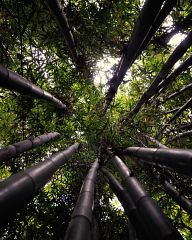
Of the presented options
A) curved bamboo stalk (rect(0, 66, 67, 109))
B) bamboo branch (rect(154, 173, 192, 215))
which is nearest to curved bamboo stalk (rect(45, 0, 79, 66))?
curved bamboo stalk (rect(0, 66, 67, 109))

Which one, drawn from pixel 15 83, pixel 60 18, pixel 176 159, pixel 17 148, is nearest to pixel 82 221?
pixel 176 159

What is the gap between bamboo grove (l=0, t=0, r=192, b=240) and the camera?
10.5ft

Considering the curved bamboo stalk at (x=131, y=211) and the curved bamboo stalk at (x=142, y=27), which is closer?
the curved bamboo stalk at (x=131, y=211)

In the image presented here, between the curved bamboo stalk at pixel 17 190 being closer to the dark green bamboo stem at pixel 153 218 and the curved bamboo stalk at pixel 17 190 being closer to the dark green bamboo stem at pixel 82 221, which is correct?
the dark green bamboo stem at pixel 82 221

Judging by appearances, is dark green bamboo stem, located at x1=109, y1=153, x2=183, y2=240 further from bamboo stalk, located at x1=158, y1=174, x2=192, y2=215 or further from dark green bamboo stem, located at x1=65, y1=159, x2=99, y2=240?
bamboo stalk, located at x1=158, y1=174, x2=192, y2=215

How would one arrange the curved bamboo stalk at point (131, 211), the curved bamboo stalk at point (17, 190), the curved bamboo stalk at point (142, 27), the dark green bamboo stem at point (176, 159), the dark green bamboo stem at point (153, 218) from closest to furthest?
the curved bamboo stalk at point (17, 190) < the dark green bamboo stem at point (153, 218) < the dark green bamboo stem at point (176, 159) < the curved bamboo stalk at point (131, 211) < the curved bamboo stalk at point (142, 27)

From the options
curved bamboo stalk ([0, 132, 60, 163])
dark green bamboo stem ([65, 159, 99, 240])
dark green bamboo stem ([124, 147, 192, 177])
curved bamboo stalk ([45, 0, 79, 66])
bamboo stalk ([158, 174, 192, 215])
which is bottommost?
dark green bamboo stem ([65, 159, 99, 240])

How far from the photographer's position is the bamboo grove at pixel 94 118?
126 inches

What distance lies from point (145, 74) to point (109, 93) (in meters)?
2.07

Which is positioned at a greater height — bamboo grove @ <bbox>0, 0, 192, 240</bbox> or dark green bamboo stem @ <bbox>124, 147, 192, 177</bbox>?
bamboo grove @ <bbox>0, 0, 192, 240</bbox>

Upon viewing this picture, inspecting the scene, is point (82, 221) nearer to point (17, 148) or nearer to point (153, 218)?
point (153, 218)

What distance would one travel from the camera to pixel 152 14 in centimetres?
332

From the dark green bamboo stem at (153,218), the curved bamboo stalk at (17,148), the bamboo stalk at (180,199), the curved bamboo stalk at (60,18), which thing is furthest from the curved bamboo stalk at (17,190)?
the bamboo stalk at (180,199)

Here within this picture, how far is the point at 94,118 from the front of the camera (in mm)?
7105
